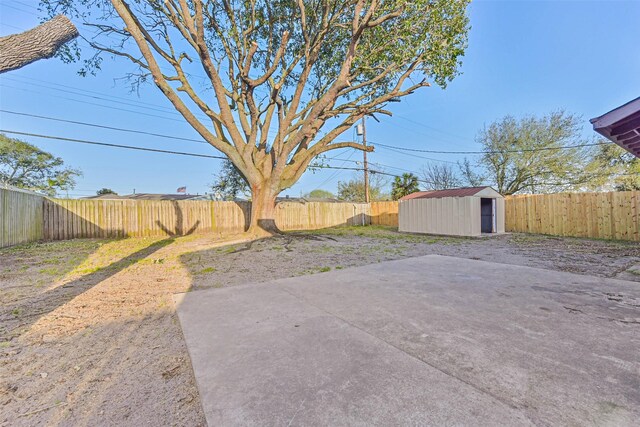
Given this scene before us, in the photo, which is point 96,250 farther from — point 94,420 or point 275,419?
point 275,419

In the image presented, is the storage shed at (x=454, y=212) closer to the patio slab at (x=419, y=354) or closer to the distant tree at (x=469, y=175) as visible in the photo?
the patio slab at (x=419, y=354)

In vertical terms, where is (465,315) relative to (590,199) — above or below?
below

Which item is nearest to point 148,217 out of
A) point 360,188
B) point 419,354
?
point 419,354

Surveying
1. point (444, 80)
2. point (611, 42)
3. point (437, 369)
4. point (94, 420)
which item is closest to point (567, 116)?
point (611, 42)

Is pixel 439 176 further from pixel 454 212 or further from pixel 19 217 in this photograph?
pixel 19 217

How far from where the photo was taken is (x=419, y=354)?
1.72 meters

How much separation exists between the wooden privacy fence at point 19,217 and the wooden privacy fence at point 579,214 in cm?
1578

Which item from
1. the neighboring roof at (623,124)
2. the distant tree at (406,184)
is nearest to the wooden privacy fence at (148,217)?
the distant tree at (406,184)

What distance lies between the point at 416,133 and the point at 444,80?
1347 centimetres

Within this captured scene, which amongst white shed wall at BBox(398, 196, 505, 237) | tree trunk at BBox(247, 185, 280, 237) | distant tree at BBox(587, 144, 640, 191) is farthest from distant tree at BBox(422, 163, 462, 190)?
tree trunk at BBox(247, 185, 280, 237)

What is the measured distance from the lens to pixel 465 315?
2381 mm

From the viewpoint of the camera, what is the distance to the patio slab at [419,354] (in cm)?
122

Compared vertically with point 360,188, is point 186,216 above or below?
below

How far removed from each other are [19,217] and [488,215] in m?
14.9
